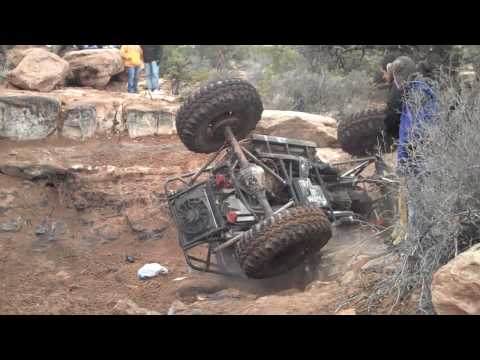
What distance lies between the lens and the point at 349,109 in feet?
43.5

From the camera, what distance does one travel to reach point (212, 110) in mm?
6121

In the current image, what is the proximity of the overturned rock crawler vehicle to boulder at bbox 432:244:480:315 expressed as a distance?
1894 millimetres

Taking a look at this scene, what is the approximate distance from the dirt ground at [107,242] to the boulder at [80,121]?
20 centimetres

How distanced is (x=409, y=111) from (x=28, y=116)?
625 cm

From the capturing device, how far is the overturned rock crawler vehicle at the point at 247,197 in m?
5.43

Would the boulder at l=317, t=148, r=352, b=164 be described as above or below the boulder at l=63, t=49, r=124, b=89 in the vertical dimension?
below

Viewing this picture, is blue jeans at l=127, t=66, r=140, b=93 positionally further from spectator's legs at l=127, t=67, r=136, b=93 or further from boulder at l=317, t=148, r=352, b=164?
boulder at l=317, t=148, r=352, b=164

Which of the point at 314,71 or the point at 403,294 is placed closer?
the point at 403,294

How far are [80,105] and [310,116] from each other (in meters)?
4.15

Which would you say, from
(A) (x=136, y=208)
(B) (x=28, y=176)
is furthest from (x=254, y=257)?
(B) (x=28, y=176)


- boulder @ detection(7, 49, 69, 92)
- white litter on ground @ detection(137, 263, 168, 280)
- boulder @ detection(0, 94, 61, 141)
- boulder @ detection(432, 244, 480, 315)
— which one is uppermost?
boulder @ detection(432, 244, 480, 315)

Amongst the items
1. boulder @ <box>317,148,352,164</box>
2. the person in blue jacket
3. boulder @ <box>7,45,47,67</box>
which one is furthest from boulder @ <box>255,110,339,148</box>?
boulder @ <box>7,45,47,67</box>

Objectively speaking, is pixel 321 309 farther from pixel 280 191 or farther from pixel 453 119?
pixel 280 191

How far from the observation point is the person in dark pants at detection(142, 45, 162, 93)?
12.2 m
